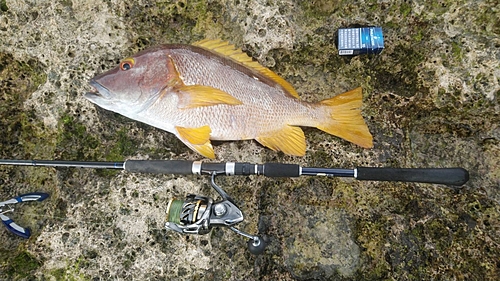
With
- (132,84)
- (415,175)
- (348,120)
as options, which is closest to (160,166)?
(132,84)

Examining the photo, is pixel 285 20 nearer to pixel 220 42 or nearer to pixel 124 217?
pixel 220 42

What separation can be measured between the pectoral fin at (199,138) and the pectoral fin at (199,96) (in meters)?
0.17

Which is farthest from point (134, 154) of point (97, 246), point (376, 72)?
point (376, 72)

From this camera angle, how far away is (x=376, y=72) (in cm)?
274

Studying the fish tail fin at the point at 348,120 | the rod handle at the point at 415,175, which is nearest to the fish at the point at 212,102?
the fish tail fin at the point at 348,120

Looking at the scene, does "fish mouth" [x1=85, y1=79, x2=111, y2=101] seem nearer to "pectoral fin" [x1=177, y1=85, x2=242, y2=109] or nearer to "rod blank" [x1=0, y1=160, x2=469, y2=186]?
"pectoral fin" [x1=177, y1=85, x2=242, y2=109]

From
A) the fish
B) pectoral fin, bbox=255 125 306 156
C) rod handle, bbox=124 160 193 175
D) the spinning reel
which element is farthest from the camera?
pectoral fin, bbox=255 125 306 156

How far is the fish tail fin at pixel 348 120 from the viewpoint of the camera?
2504 mm

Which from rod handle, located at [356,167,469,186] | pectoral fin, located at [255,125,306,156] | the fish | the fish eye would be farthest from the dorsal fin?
rod handle, located at [356,167,469,186]

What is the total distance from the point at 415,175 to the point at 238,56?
1.46 meters

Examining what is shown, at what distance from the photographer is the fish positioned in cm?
240

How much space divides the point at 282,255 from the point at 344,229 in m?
0.46

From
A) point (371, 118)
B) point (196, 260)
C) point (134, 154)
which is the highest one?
point (371, 118)

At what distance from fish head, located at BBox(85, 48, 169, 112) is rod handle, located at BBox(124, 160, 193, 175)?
0.37 metres
